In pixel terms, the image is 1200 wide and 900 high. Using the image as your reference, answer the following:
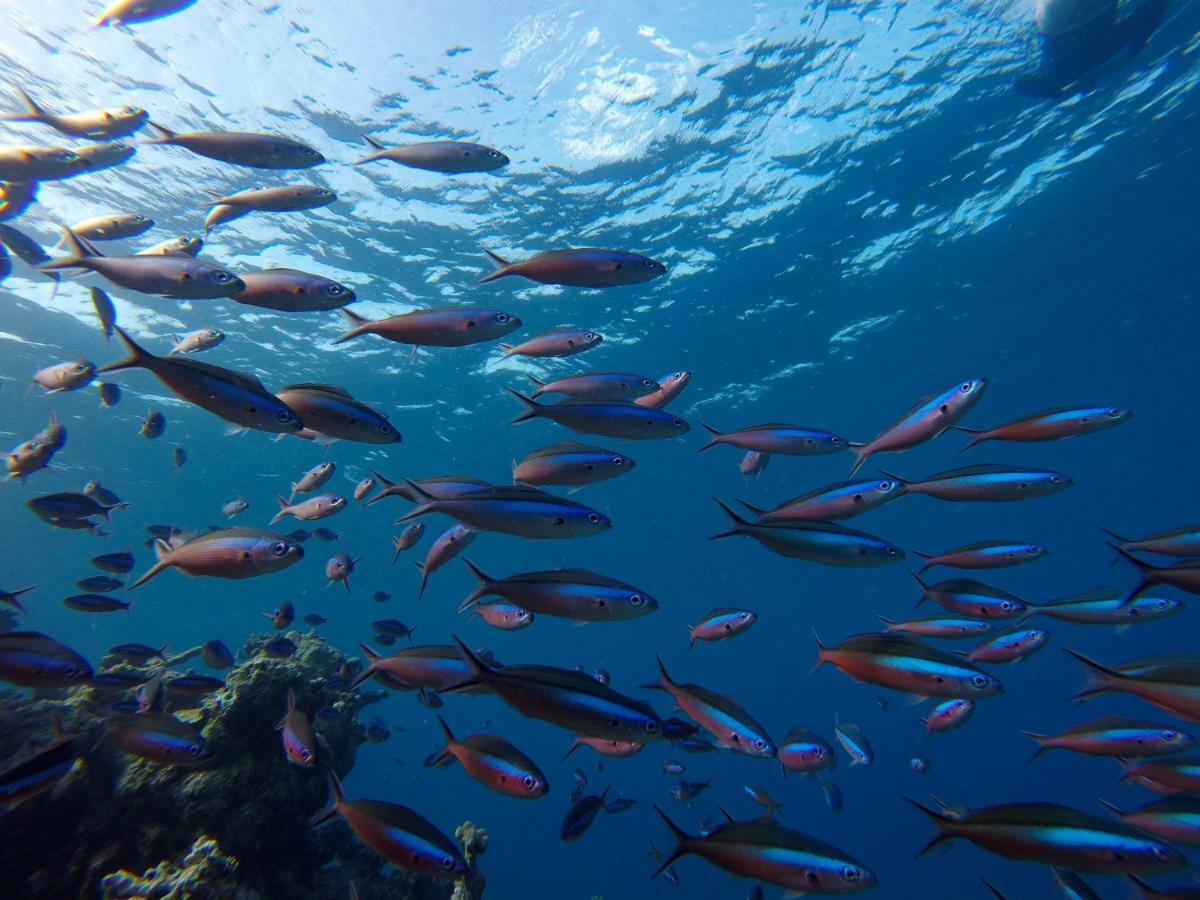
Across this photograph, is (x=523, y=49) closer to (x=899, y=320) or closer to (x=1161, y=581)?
(x=1161, y=581)

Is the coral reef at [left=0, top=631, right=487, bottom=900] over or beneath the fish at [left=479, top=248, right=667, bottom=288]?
beneath

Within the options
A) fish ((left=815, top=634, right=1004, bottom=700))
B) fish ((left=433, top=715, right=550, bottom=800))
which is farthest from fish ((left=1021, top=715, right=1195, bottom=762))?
fish ((left=433, top=715, right=550, bottom=800))

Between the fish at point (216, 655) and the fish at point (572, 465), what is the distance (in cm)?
674

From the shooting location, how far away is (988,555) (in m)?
4.35

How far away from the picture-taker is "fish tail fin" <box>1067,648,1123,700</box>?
10.0 feet

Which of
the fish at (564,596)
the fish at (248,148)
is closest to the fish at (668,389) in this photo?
the fish at (564,596)

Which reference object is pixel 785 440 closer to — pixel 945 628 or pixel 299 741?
pixel 945 628

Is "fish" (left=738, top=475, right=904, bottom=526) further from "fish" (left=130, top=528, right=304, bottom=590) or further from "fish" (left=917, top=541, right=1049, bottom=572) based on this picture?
"fish" (left=130, top=528, right=304, bottom=590)

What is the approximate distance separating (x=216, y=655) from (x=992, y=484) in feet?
32.1

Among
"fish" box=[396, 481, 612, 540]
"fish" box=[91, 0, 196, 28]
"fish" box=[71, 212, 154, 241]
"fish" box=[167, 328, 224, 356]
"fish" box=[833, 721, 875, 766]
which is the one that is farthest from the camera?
"fish" box=[833, 721, 875, 766]

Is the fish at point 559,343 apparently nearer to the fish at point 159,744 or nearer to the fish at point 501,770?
the fish at point 501,770

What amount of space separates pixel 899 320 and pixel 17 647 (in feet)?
94.2

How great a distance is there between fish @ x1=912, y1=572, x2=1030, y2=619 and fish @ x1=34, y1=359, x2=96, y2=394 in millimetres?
8867

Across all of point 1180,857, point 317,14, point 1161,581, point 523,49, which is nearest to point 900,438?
point 1161,581
